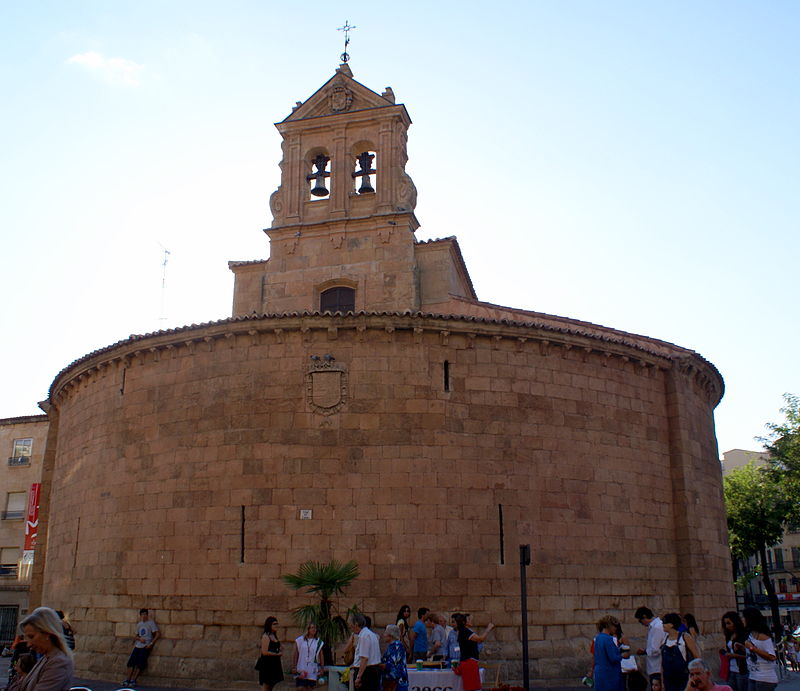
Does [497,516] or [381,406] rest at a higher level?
[381,406]

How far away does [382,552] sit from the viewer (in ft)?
50.3

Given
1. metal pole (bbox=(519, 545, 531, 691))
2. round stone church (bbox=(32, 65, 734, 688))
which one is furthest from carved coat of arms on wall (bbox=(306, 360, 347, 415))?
metal pole (bbox=(519, 545, 531, 691))

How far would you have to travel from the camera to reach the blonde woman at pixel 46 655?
5156 millimetres

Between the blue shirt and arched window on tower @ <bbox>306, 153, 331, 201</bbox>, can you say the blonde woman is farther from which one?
arched window on tower @ <bbox>306, 153, 331, 201</bbox>

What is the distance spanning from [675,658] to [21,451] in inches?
1309

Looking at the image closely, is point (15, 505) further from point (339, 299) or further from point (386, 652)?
point (386, 652)

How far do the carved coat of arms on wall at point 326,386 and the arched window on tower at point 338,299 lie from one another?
25.8 feet

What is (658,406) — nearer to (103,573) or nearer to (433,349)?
(433,349)

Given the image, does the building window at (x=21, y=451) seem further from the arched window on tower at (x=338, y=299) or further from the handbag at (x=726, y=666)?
the handbag at (x=726, y=666)

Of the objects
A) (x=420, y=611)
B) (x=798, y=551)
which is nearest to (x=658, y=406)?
(x=420, y=611)

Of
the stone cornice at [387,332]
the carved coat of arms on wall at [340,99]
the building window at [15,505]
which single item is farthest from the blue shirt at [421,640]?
the building window at [15,505]

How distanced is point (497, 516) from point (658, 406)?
5488 millimetres

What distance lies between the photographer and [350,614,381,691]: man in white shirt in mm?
10531

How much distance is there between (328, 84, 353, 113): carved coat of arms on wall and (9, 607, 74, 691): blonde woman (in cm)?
2196
